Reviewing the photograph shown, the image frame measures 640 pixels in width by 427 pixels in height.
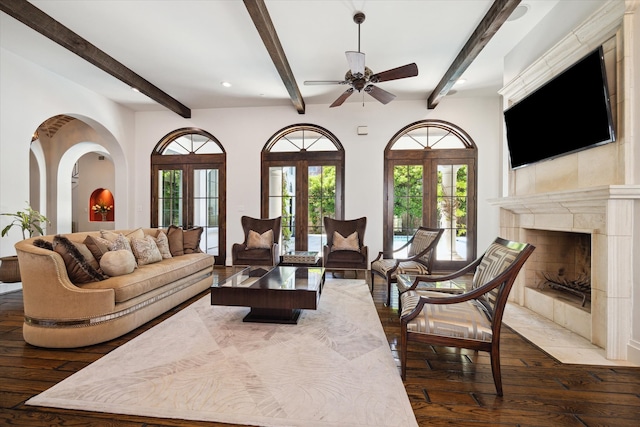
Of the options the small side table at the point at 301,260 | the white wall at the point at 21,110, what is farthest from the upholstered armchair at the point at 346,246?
the white wall at the point at 21,110

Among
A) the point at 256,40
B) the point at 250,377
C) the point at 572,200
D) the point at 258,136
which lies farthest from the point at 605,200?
the point at 258,136

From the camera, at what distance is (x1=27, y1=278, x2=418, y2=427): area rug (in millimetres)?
1663

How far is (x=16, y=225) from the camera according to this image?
4230 mm

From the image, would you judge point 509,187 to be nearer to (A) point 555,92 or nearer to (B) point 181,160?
(A) point 555,92

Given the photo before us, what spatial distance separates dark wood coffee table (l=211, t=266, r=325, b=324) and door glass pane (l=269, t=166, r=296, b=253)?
117 inches

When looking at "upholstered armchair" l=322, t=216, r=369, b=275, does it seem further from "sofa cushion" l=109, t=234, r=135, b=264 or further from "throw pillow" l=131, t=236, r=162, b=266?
"sofa cushion" l=109, t=234, r=135, b=264

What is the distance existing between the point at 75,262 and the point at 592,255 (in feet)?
14.9

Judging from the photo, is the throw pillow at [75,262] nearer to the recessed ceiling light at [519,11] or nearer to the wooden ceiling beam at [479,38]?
the wooden ceiling beam at [479,38]

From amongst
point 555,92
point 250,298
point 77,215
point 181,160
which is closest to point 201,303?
point 250,298

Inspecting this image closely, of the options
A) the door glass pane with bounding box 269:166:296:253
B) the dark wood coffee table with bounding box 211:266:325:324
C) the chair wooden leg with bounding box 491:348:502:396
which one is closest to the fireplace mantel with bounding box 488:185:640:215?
the chair wooden leg with bounding box 491:348:502:396

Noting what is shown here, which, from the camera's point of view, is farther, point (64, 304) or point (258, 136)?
point (258, 136)

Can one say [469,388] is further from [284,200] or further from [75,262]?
[284,200]

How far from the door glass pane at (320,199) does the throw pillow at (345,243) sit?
3.11 ft

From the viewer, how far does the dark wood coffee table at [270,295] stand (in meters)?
2.71
